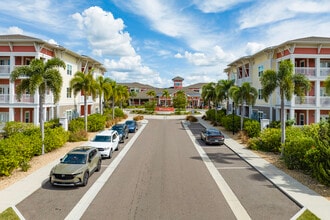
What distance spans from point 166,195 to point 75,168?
4772 mm

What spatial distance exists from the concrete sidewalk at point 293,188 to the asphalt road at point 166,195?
0.40m

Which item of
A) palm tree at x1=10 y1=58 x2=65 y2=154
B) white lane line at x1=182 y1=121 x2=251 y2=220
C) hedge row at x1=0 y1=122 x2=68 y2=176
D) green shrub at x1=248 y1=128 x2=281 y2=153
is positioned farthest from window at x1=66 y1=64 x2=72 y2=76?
green shrub at x1=248 y1=128 x2=281 y2=153

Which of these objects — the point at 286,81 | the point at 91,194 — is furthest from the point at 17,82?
the point at 286,81

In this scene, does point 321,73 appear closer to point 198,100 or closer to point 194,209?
point 194,209

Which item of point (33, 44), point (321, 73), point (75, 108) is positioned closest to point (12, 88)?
point (33, 44)

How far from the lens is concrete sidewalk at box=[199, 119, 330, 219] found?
9.94 metres

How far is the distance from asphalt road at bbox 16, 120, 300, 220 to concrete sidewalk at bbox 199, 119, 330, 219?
396mm

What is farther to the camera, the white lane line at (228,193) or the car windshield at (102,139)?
the car windshield at (102,139)

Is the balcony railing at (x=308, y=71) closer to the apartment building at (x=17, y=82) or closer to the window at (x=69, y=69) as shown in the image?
the apartment building at (x=17, y=82)

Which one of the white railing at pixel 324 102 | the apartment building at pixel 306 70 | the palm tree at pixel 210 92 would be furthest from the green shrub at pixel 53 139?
the palm tree at pixel 210 92

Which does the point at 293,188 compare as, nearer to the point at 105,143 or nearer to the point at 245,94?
the point at 105,143

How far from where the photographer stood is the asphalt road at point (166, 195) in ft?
31.8

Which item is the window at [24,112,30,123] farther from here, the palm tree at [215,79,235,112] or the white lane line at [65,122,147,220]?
the palm tree at [215,79,235,112]

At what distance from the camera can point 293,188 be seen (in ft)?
40.1
